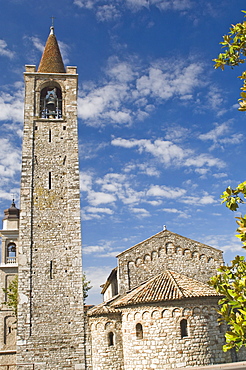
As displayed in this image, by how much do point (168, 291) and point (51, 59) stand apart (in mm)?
13693

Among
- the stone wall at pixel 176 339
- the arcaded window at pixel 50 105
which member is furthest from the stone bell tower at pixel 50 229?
the stone wall at pixel 176 339

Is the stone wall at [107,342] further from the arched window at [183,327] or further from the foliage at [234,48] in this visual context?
the foliage at [234,48]

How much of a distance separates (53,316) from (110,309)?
92.3 inches

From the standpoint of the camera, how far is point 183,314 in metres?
12.4

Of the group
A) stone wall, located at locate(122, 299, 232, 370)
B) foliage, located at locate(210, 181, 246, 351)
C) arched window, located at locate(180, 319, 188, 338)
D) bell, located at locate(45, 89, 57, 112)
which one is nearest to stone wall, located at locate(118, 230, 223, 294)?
stone wall, located at locate(122, 299, 232, 370)

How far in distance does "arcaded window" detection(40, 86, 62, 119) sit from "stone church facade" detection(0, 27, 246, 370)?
52 mm

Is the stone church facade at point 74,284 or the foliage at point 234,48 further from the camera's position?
the stone church facade at point 74,284

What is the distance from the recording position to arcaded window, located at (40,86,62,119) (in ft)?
56.1

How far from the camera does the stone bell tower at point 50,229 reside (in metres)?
13.2

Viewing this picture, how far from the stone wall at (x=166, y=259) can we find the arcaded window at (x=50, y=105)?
25.8ft

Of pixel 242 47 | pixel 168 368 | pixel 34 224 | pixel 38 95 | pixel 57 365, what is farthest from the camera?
pixel 38 95

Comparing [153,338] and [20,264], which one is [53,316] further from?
[153,338]

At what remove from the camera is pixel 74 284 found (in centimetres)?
1398

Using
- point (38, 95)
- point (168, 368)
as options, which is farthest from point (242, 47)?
point (38, 95)
